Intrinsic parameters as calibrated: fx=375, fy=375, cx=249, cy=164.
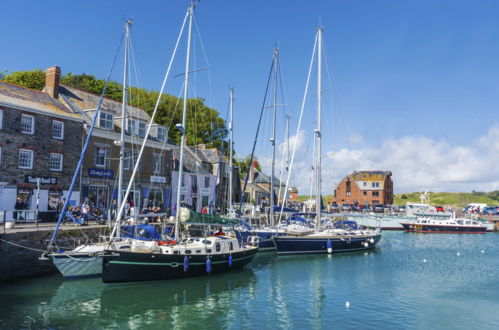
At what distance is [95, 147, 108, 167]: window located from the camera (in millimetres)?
37406

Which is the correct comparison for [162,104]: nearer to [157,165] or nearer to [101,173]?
[157,165]

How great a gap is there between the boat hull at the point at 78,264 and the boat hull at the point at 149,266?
147 cm

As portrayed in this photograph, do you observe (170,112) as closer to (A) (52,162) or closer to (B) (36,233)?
(A) (52,162)

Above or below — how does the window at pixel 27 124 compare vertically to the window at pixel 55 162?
above

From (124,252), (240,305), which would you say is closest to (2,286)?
(124,252)

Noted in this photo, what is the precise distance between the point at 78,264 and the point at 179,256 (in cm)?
601

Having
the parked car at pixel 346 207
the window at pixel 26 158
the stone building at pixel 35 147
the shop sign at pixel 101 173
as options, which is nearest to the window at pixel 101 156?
the shop sign at pixel 101 173

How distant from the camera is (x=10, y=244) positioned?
21.7 meters

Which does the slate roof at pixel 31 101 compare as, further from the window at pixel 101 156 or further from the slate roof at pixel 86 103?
the window at pixel 101 156

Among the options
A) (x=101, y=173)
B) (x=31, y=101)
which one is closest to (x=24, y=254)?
(x=101, y=173)

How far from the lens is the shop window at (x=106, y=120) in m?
38.0

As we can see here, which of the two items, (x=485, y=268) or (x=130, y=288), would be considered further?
(x=485, y=268)

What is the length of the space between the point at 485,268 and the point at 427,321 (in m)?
18.8

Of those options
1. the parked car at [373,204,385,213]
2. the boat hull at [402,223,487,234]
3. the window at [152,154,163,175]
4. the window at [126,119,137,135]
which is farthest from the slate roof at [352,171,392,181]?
the window at [126,119,137,135]
